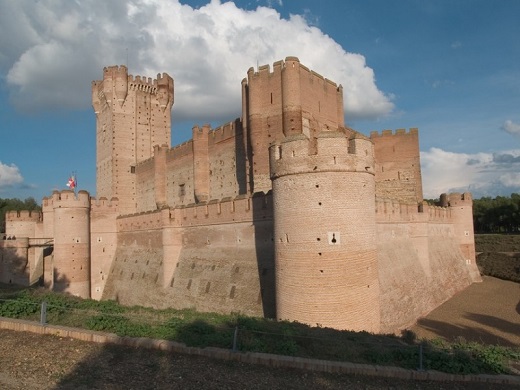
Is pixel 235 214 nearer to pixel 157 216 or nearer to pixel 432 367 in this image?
pixel 157 216

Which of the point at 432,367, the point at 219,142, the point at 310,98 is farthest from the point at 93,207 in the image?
the point at 432,367

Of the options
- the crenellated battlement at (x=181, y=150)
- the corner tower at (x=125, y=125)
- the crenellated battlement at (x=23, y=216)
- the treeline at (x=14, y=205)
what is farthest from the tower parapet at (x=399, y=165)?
the treeline at (x=14, y=205)

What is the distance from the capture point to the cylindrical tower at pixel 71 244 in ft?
86.7

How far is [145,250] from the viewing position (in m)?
24.5

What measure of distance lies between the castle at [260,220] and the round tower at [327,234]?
38 millimetres

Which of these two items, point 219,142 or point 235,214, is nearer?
point 235,214

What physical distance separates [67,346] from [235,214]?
10.4 m

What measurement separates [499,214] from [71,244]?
187 ft

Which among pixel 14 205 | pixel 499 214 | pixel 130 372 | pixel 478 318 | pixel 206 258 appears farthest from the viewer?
pixel 14 205

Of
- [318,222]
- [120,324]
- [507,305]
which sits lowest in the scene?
[507,305]

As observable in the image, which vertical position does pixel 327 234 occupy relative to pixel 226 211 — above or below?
below

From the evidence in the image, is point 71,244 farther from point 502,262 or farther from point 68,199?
point 502,262

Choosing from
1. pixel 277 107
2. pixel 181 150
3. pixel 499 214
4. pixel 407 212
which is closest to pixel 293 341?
pixel 277 107

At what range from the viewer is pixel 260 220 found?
16.5 m
